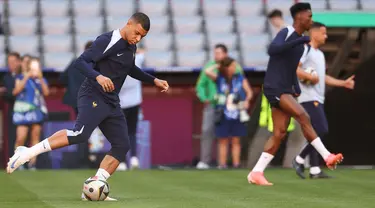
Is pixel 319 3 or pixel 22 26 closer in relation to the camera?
pixel 22 26

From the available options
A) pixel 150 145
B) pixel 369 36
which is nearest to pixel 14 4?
pixel 150 145

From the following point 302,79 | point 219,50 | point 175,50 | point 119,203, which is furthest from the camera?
point 175,50

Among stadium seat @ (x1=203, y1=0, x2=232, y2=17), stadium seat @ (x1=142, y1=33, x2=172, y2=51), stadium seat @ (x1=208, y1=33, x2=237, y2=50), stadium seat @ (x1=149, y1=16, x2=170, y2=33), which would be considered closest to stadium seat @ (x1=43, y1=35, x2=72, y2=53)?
stadium seat @ (x1=142, y1=33, x2=172, y2=51)

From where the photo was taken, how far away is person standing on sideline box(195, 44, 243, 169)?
1702cm

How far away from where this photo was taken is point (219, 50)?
17.0 metres

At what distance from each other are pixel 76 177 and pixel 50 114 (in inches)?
161

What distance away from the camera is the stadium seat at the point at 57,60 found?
61.6 ft

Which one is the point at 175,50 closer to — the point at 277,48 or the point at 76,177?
the point at 76,177

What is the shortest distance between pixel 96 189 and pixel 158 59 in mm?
9758

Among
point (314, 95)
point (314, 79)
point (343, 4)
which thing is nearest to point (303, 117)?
point (314, 79)

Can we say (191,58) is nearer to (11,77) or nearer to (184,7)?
(184,7)

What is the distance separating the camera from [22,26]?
779 inches

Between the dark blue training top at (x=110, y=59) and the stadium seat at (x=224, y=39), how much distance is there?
9.89 meters

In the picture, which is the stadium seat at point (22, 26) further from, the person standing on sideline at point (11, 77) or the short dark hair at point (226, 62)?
the short dark hair at point (226, 62)
